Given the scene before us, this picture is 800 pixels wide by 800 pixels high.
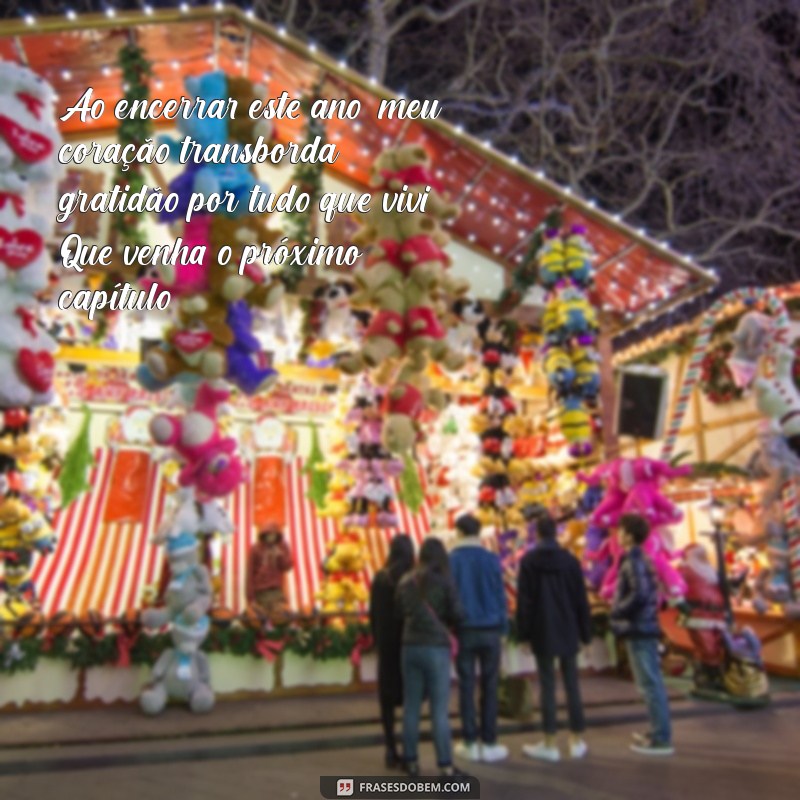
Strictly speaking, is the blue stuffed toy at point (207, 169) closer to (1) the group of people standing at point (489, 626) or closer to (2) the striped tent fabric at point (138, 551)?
(1) the group of people standing at point (489, 626)

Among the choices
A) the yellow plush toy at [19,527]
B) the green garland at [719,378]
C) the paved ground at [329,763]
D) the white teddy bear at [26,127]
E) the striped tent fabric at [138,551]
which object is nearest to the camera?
the paved ground at [329,763]

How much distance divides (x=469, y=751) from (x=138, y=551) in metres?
5.23

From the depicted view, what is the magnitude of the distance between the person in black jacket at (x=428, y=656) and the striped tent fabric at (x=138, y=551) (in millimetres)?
4014

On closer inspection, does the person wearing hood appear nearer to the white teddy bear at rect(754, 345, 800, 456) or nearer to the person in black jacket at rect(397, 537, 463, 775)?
the person in black jacket at rect(397, 537, 463, 775)

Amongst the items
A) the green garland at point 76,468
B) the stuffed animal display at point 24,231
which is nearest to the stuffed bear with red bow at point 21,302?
the stuffed animal display at point 24,231

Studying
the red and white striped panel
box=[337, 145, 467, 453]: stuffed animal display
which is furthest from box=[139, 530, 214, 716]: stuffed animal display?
the red and white striped panel

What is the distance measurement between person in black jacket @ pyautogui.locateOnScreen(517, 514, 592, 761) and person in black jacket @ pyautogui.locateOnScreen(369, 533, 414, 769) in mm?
778

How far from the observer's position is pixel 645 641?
4.73m

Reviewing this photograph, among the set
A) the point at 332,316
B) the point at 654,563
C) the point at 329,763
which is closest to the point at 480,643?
the point at 329,763

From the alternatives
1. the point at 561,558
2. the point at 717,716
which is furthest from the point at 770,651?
the point at 561,558

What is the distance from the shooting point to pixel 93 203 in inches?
305

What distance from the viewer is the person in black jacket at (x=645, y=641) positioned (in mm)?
4699

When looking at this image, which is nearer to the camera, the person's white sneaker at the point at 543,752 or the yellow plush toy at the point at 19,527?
the person's white sneaker at the point at 543,752

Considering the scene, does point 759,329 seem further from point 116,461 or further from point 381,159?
point 116,461
